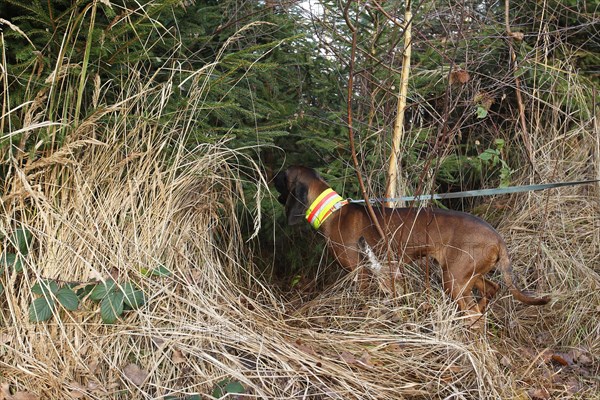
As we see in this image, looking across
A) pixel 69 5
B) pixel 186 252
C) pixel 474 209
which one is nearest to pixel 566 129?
pixel 474 209

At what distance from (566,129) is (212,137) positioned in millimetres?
3108

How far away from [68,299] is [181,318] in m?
0.51

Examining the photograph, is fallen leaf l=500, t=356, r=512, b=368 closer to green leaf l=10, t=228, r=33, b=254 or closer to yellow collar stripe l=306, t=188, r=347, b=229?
yellow collar stripe l=306, t=188, r=347, b=229

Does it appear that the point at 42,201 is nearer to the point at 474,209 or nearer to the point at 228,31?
the point at 228,31

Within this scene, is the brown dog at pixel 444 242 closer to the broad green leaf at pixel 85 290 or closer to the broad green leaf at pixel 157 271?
the broad green leaf at pixel 157 271

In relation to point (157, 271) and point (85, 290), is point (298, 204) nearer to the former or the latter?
point (157, 271)

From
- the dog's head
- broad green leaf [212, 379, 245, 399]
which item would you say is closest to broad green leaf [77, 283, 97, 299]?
broad green leaf [212, 379, 245, 399]

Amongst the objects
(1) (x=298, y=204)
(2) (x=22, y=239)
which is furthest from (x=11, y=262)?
(1) (x=298, y=204)

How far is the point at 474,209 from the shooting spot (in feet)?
18.4

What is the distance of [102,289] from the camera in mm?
3160

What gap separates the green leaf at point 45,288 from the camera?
3100 mm

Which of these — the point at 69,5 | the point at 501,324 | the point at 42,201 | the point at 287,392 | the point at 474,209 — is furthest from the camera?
the point at 474,209

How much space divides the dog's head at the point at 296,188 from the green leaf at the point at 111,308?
1.62 meters

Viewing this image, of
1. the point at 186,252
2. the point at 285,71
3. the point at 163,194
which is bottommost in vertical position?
the point at 186,252
